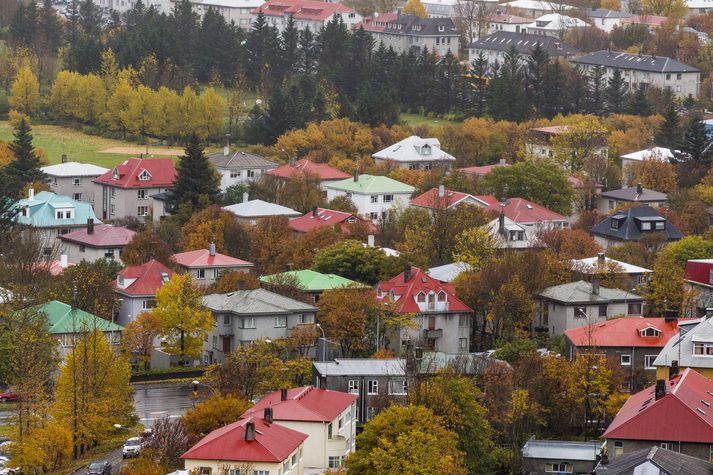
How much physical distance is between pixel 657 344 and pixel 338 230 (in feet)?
81.6

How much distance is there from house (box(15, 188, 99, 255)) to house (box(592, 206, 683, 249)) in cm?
2385

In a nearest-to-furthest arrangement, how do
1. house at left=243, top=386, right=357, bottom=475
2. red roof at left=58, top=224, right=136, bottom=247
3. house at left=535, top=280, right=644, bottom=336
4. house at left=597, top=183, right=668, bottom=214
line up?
house at left=243, top=386, right=357, bottom=475, house at left=535, top=280, right=644, bottom=336, red roof at left=58, top=224, right=136, bottom=247, house at left=597, top=183, right=668, bottom=214

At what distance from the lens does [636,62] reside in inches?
6004

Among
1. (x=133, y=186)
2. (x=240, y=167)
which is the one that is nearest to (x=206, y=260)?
(x=133, y=186)

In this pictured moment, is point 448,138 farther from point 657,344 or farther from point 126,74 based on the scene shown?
point 657,344

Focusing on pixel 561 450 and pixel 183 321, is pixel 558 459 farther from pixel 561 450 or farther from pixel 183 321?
pixel 183 321

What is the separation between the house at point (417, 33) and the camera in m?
172

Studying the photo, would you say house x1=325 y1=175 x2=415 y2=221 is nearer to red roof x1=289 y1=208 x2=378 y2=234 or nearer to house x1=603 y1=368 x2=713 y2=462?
red roof x1=289 y1=208 x2=378 y2=234

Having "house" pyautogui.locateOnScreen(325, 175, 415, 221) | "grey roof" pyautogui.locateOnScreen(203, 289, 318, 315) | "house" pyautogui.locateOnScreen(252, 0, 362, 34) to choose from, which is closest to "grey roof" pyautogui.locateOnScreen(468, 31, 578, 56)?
"house" pyautogui.locateOnScreen(252, 0, 362, 34)

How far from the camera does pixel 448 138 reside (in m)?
127

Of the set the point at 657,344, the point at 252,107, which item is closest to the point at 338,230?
the point at 657,344

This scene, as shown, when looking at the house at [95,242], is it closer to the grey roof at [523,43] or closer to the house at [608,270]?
the house at [608,270]

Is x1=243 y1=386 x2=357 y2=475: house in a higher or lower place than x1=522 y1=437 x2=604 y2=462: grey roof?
higher

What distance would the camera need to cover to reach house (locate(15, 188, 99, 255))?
101 metres
